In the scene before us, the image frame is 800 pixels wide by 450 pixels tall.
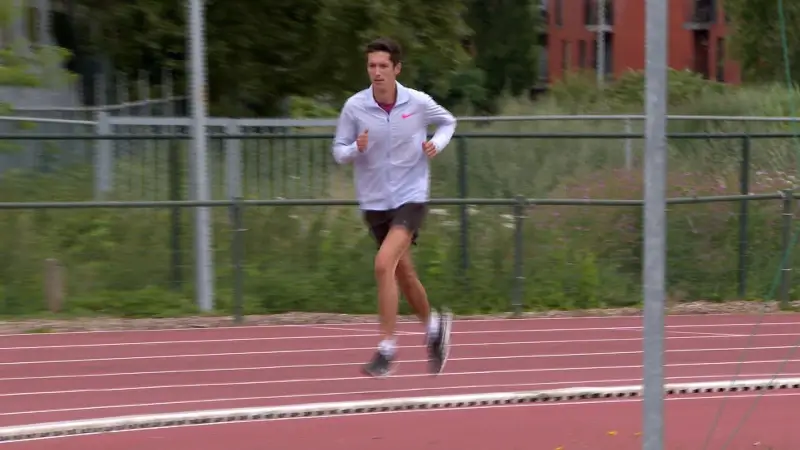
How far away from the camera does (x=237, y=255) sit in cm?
1098

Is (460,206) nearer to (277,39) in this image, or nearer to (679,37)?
(277,39)

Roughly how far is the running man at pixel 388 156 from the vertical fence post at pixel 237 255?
10.3ft

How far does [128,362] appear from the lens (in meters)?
9.05

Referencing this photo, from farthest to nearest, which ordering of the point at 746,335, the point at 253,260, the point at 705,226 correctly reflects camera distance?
the point at 705,226 → the point at 253,260 → the point at 746,335

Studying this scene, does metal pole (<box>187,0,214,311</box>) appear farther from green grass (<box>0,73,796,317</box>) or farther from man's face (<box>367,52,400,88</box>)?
man's face (<box>367,52,400,88</box>)

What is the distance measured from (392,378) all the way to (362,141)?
5.31ft

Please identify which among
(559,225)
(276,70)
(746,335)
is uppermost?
(276,70)

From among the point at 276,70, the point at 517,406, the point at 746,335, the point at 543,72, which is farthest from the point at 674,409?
the point at 543,72

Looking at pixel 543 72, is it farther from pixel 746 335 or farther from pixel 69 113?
pixel 746 335

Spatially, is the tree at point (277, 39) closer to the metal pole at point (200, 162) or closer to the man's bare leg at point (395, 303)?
the metal pole at point (200, 162)

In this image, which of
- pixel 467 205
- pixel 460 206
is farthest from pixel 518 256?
pixel 460 206

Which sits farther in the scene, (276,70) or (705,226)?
(276,70)

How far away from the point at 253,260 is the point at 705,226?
155 inches

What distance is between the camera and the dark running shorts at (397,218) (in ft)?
25.5
